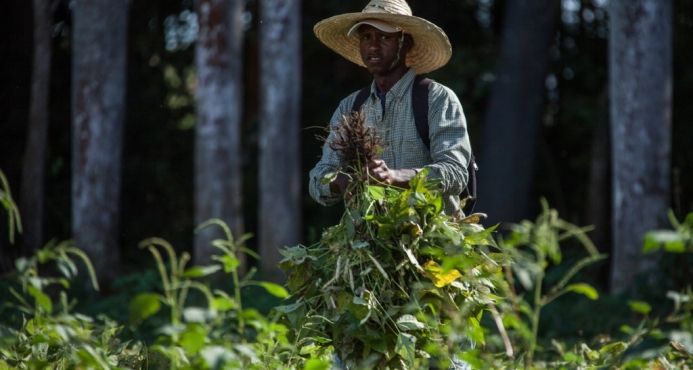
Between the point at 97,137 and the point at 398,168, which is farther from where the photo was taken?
the point at 97,137

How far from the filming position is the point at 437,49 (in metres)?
4.57

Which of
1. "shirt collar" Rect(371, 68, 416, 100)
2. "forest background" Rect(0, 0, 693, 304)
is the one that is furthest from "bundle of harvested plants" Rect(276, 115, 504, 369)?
Answer: "forest background" Rect(0, 0, 693, 304)

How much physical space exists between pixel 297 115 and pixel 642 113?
4.09 metres

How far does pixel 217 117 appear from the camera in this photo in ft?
36.8

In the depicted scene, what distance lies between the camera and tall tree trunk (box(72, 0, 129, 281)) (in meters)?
10.6

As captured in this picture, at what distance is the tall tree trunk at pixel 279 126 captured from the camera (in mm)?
11109

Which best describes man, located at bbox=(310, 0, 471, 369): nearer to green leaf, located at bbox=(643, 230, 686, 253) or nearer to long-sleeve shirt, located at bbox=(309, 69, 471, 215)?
long-sleeve shirt, located at bbox=(309, 69, 471, 215)

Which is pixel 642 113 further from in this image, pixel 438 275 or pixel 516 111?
pixel 438 275

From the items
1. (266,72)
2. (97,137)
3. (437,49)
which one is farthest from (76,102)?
(437,49)

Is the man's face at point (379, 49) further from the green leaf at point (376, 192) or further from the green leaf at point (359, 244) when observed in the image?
the green leaf at point (359, 244)

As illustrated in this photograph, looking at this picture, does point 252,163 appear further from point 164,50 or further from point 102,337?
point 102,337

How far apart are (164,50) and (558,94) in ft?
19.6

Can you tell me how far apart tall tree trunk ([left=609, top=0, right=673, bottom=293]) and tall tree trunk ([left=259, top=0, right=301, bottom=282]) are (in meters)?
3.71

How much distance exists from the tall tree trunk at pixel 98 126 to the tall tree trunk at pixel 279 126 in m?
1.64
